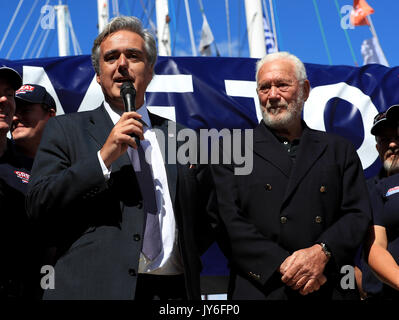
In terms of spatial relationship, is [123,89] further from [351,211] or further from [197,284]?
[351,211]

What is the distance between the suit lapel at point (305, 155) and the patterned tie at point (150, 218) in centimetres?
80

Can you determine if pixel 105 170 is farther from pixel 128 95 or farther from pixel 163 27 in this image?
pixel 163 27

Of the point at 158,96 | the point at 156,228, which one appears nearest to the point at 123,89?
the point at 156,228

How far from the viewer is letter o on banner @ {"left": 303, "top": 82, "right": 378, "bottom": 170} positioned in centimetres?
574

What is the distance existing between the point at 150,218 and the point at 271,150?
951mm

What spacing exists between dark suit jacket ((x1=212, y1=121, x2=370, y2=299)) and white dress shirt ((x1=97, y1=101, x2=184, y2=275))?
0.40 m

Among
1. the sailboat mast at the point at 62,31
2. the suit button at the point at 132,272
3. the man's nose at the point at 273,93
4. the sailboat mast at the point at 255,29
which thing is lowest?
the suit button at the point at 132,272

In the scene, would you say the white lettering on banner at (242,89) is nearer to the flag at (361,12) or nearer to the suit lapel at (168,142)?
the suit lapel at (168,142)

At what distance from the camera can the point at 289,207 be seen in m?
3.34

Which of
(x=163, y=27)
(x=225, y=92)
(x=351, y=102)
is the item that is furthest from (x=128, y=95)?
(x=163, y=27)

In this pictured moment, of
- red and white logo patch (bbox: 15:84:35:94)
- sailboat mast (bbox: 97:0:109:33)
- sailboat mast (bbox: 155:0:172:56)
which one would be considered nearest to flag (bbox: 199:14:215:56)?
sailboat mast (bbox: 155:0:172:56)

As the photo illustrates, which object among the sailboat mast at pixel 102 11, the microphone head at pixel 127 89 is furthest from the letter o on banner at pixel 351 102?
the sailboat mast at pixel 102 11

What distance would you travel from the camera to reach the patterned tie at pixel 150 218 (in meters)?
3.01

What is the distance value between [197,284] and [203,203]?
23.4 inches
